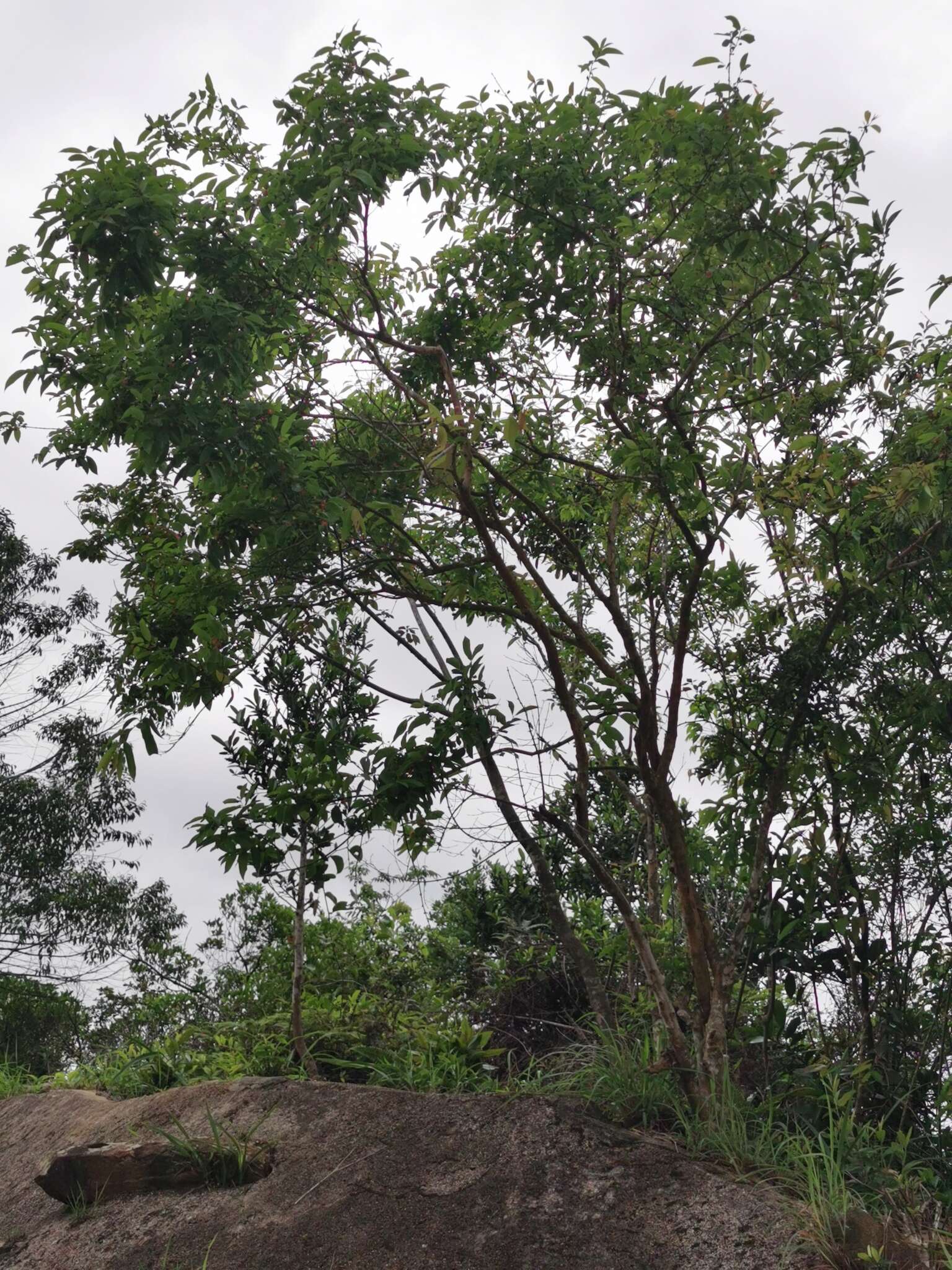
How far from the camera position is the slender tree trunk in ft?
21.0

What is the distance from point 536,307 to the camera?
6.16 m

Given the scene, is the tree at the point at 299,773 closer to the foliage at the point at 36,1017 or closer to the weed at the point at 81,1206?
the weed at the point at 81,1206

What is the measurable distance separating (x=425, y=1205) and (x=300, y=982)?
6.34ft

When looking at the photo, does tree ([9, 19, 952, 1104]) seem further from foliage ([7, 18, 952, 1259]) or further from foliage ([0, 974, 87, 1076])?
foliage ([0, 974, 87, 1076])

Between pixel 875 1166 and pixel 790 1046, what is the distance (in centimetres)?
117

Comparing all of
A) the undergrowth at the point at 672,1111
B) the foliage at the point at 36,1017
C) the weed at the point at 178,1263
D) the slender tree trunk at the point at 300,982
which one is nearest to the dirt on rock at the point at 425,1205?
the weed at the point at 178,1263

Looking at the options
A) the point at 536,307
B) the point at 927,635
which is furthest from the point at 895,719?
the point at 536,307

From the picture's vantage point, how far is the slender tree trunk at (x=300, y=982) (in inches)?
252

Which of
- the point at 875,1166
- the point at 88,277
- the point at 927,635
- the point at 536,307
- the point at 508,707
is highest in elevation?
the point at 536,307

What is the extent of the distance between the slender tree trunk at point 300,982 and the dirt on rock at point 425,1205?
1.65ft

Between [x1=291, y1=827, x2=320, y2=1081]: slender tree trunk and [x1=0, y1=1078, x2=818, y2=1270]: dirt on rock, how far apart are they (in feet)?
1.65

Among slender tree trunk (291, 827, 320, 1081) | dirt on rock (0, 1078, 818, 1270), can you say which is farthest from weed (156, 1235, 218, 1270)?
slender tree trunk (291, 827, 320, 1081)

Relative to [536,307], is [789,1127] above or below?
below

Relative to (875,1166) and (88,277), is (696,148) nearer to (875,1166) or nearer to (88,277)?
(88,277)
